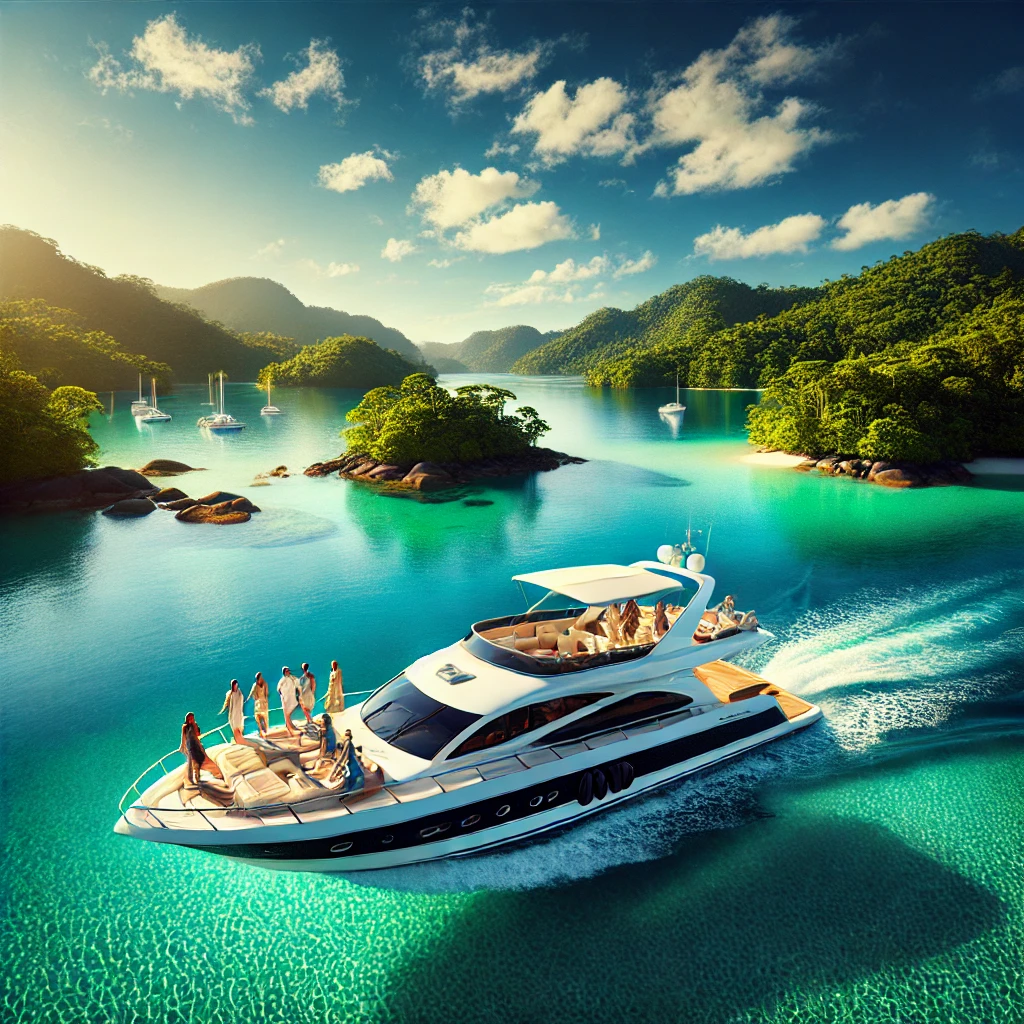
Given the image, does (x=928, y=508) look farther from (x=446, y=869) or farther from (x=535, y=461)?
(x=446, y=869)

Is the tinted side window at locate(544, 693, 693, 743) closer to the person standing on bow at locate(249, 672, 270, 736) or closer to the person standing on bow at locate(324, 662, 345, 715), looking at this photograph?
the person standing on bow at locate(324, 662, 345, 715)

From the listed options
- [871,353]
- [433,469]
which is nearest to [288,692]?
[433,469]

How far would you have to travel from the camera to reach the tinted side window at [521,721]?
9.55 metres

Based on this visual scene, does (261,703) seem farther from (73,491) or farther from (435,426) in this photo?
(435,426)

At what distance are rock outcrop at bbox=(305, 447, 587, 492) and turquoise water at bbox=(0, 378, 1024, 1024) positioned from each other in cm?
1618

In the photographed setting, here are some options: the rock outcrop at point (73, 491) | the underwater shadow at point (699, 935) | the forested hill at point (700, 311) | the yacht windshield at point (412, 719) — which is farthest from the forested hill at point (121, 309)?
the underwater shadow at point (699, 935)

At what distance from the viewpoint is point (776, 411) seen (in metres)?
51.0

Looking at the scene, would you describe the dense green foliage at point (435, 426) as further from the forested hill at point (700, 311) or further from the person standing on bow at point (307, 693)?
the forested hill at point (700, 311)

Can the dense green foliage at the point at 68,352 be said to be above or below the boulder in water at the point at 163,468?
above

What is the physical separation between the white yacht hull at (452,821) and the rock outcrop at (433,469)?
101 ft

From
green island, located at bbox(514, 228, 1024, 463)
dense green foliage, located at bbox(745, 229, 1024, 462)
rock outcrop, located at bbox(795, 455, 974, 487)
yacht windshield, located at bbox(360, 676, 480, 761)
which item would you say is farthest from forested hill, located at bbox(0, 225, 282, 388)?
yacht windshield, located at bbox(360, 676, 480, 761)

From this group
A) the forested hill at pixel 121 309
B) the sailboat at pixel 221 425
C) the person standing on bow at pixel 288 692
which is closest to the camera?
the person standing on bow at pixel 288 692

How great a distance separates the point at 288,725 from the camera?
35.4ft

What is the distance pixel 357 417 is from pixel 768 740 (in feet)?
135
